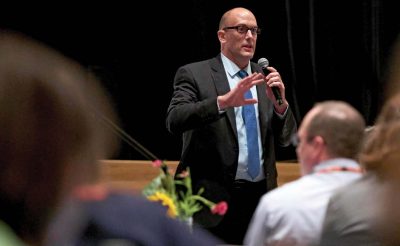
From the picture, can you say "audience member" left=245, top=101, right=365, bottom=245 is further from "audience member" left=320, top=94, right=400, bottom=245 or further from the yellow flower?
"audience member" left=320, top=94, right=400, bottom=245

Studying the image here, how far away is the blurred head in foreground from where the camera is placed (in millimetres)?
956

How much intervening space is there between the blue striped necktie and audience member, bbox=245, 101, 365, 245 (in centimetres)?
117

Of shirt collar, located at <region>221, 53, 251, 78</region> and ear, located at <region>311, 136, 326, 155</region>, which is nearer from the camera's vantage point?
ear, located at <region>311, 136, 326, 155</region>

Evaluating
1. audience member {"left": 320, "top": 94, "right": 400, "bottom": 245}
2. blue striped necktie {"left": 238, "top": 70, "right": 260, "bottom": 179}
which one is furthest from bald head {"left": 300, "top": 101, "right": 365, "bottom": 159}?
blue striped necktie {"left": 238, "top": 70, "right": 260, "bottom": 179}

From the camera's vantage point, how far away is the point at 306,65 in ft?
19.4

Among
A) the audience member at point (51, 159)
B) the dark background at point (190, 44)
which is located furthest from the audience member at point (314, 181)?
the dark background at point (190, 44)

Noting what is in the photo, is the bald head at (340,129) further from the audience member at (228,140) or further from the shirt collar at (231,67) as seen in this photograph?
the shirt collar at (231,67)

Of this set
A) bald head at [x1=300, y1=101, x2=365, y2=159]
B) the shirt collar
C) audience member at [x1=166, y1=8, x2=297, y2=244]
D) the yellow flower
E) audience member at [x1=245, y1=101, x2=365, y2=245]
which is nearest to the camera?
audience member at [x1=245, y1=101, x2=365, y2=245]

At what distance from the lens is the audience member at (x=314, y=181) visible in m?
2.26

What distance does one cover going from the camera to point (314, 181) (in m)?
2.31

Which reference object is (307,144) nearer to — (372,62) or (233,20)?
(233,20)

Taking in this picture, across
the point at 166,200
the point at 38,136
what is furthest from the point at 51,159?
the point at 166,200

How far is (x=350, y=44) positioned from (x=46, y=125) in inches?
198

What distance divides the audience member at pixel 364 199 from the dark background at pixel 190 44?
3721 mm
